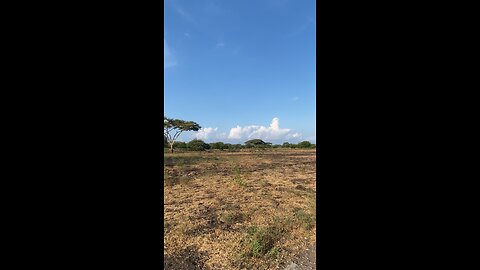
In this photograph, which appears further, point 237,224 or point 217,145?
point 217,145

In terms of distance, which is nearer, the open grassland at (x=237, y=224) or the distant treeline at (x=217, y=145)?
the open grassland at (x=237, y=224)

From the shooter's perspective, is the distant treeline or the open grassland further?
the distant treeline
